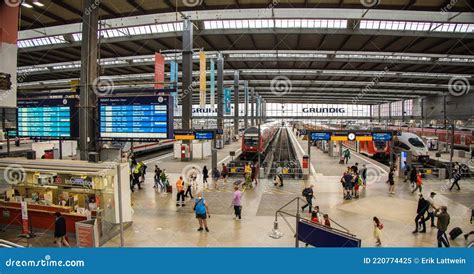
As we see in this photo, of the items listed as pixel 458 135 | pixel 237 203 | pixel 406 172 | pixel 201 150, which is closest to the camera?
pixel 237 203

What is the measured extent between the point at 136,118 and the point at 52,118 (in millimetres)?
3209

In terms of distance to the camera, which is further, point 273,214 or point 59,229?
point 273,214

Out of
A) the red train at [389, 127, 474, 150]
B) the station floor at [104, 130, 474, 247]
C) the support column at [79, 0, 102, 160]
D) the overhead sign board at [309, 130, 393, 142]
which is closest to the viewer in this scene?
the station floor at [104, 130, 474, 247]

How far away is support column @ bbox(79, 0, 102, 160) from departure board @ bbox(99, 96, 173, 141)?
2.40 feet

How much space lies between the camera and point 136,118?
402 inches

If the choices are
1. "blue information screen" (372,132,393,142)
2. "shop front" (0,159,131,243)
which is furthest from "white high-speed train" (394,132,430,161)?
"shop front" (0,159,131,243)

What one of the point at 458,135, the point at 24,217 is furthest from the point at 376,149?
the point at 24,217

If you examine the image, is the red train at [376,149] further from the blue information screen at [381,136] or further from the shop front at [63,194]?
the shop front at [63,194]

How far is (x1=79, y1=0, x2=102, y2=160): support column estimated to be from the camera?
10.9 meters

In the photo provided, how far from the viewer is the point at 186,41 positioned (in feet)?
70.4

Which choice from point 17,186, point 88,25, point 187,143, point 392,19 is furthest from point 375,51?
point 17,186

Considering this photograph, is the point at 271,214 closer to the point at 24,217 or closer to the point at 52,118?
the point at 24,217

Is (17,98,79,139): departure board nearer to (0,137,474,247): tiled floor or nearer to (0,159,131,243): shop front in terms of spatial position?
(0,159,131,243): shop front

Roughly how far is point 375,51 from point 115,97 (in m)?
23.3
